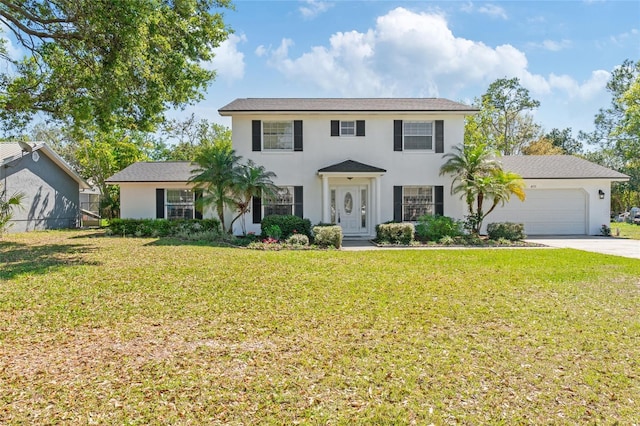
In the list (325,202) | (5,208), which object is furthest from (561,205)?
(5,208)

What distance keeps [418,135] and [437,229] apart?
4614 mm

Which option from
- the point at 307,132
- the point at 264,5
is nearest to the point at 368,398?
the point at 264,5

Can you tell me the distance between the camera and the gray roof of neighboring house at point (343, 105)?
17062 mm

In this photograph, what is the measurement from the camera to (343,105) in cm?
1806

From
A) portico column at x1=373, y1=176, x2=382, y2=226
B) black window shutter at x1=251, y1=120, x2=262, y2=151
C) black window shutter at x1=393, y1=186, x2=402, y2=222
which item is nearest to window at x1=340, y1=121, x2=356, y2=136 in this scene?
portico column at x1=373, y1=176, x2=382, y2=226

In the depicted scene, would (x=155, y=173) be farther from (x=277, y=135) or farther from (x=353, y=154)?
(x=353, y=154)

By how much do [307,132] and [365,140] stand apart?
267cm

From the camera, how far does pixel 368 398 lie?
3.67m

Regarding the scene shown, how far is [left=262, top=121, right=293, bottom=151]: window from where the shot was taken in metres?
17.5

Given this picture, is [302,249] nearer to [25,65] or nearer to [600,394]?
[600,394]

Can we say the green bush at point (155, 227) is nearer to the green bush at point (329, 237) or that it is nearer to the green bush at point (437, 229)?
the green bush at point (329, 237)

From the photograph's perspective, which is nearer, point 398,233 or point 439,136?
point 398,233

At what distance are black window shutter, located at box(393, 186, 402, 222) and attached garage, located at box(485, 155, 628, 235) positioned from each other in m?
5.08

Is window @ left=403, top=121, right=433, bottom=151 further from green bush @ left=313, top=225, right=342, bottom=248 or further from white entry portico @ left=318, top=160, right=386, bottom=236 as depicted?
green bush @ left=313, top=225, right=342, bottom=248
